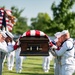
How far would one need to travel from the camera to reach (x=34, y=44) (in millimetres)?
6227

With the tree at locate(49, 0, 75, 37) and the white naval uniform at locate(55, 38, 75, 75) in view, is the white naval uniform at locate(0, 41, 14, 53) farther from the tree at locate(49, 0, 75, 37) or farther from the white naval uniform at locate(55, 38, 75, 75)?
the tree at locate(49, 0, 75, 37)

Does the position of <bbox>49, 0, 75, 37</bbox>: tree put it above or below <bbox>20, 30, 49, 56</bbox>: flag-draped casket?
above

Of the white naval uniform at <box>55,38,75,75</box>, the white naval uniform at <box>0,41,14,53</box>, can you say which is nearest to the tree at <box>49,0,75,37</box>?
the white naval uniform at <box>55,38,75,75</box>

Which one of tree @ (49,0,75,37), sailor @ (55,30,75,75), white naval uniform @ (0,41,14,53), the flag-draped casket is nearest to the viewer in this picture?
the flag-draped casket

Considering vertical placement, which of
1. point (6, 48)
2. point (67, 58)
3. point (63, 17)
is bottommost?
point (67, 58)

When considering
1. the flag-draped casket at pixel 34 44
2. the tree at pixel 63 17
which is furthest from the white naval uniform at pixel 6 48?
the tree at pixel 63 17

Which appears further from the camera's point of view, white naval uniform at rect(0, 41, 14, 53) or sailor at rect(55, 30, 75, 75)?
sailor at rect(55, 30, 75, 75)

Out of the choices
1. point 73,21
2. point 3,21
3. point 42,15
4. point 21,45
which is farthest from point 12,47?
point 42,15

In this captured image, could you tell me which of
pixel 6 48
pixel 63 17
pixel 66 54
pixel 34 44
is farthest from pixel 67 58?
pixel 63 17

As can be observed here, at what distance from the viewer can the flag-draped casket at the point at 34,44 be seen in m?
6.24

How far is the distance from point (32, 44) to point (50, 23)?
33.7 metres

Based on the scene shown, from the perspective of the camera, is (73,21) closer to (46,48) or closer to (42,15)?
(46,48)

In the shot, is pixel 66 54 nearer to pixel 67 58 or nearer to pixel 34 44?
pixel 67 58

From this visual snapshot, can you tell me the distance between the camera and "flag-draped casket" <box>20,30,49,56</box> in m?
6.24
